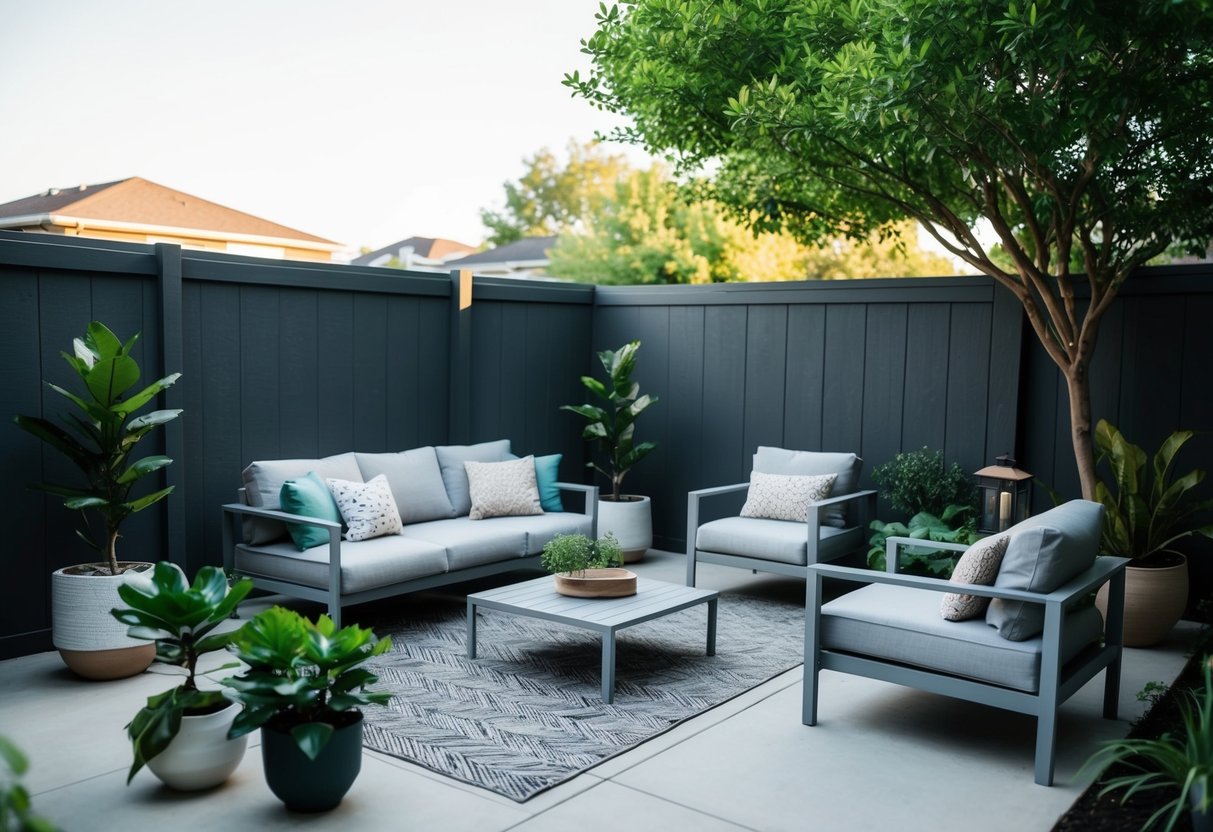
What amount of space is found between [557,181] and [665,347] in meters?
31.0

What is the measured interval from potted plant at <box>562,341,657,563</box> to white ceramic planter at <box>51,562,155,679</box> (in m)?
3.30

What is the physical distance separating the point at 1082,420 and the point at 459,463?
3670mm

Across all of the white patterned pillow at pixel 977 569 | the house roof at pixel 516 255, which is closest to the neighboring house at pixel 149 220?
the white patterned pillow at pixel 977 569

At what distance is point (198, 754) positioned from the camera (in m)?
3.09

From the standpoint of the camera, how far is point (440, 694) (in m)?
4.16

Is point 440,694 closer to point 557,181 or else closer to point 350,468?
point 350,468

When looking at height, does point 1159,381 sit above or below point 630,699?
above

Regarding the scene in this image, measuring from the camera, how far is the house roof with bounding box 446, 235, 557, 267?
23.9 m

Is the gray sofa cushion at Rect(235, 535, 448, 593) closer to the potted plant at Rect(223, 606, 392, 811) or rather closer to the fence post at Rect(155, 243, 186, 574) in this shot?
the fence post at Rect(155, 243, 186, 574)

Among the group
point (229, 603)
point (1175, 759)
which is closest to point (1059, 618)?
point (1175, 759)

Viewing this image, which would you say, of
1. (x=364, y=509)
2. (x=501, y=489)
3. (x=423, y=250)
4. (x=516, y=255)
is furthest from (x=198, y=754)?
(x=516, y=255)

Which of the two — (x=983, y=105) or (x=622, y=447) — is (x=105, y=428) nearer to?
(x=622, y=447)

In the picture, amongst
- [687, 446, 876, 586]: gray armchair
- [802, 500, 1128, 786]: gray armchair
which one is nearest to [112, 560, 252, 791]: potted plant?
[802, 500, 1128, 786]: gray armchair

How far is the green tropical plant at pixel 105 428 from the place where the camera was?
167 inches
